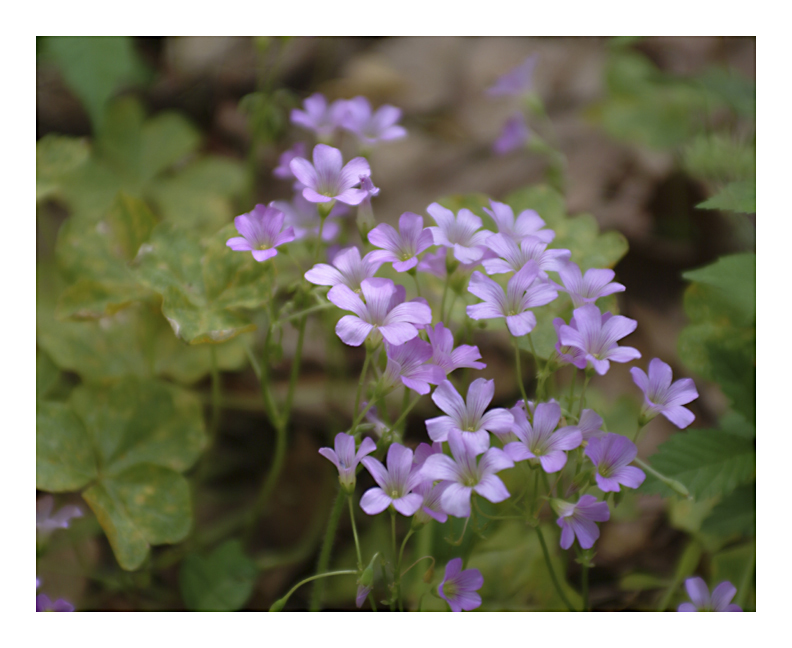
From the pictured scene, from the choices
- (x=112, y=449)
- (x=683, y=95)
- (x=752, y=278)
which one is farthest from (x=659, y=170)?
(x=112, y=449)

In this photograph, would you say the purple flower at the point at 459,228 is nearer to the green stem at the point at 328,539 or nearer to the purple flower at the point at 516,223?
the purple flower at the point at 516,223

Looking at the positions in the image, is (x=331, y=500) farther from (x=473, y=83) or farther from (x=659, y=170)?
(x=473, y=83)

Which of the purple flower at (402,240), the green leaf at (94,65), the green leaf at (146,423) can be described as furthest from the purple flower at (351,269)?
the green leaf at (94,65)

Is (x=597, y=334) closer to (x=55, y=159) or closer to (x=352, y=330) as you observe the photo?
(x=352, y=330)

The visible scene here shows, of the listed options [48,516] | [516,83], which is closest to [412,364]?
[48,516]

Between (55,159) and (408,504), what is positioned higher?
(55,159)
